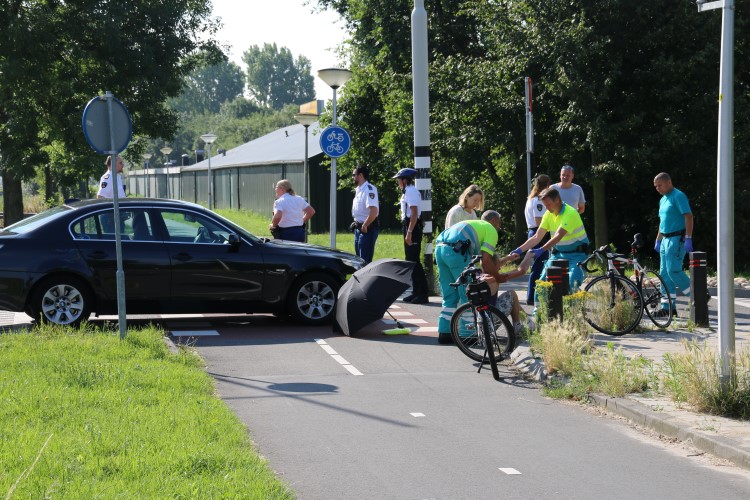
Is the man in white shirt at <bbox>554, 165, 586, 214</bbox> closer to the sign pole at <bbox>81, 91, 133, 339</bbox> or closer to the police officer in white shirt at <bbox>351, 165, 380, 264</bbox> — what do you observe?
the police officer in white shirt at <bbox>351, 165, 380, 264</bbox>

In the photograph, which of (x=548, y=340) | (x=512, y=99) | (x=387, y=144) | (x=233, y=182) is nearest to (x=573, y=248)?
(x=548, y=340)

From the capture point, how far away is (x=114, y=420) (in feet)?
22.9

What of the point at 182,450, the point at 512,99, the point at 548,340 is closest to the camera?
the point at 182,450

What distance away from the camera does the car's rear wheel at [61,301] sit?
476 inches

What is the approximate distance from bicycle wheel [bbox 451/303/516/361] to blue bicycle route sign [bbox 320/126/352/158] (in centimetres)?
778

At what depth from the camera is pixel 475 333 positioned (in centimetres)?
1035

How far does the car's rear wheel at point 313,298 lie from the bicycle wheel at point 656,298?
3782 millimetres

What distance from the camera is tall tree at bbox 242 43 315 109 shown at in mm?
170625

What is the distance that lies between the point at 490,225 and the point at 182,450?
530cm

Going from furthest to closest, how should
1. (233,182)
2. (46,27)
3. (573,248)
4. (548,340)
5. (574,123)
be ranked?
(233,182), (46,27), (574,123), (573,248), (548,340)

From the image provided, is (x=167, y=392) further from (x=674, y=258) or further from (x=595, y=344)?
(x=674, y=258)

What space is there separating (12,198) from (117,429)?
88.8 feet

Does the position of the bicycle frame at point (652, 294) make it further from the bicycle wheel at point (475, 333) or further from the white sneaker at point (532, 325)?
the bicycle wheel at point (475, 333)

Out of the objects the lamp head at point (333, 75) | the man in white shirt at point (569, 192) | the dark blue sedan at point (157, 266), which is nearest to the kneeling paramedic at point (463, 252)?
the dark blue sedan at point (157, 266)
